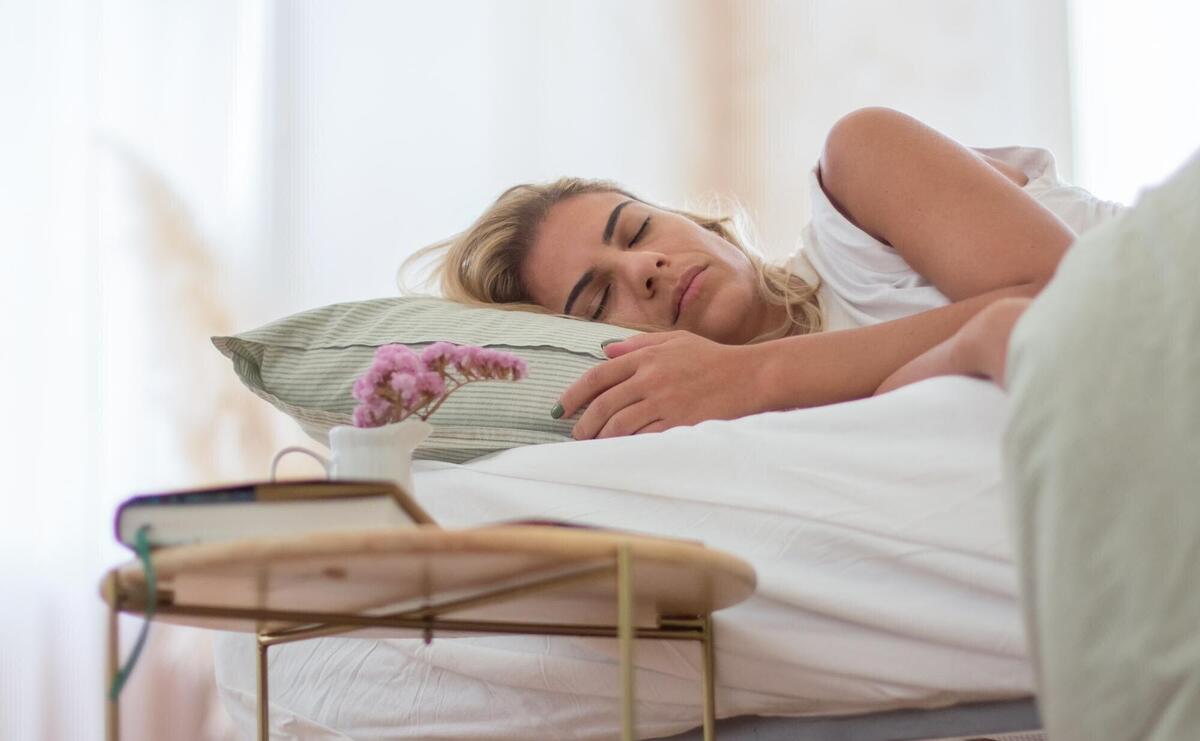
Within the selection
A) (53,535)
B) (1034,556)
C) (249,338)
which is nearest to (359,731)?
(249,338)

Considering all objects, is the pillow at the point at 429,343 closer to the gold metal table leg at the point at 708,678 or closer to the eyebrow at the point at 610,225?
the eyebrow at the point at 610,225

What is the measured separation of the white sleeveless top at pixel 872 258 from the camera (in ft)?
4.33

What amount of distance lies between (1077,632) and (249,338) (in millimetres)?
964

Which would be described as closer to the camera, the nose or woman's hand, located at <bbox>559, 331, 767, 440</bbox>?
woman's hand, located at <bbox>559, 331, 767, 440</bbox>

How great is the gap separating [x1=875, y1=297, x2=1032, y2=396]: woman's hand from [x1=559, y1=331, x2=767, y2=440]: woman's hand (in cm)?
21

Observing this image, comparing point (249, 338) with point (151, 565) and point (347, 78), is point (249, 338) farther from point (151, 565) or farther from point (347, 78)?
point (347, 78)

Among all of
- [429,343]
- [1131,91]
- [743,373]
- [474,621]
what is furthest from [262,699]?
[1131,91]

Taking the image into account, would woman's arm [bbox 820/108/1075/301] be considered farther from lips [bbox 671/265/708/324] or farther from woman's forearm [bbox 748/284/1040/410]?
lips [bbox 671/265/708/324]

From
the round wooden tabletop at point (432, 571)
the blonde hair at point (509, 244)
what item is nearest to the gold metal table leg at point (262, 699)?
the round wooden tabletop at point (432, 571)

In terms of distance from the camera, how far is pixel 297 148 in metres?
2.09

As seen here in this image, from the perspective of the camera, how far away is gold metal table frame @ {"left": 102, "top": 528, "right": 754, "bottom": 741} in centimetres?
71

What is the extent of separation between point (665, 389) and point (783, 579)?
324mm

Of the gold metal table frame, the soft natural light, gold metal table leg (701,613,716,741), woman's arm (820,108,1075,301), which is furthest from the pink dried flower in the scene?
the soft natural light

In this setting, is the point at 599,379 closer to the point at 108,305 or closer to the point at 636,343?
the point at 636,343
